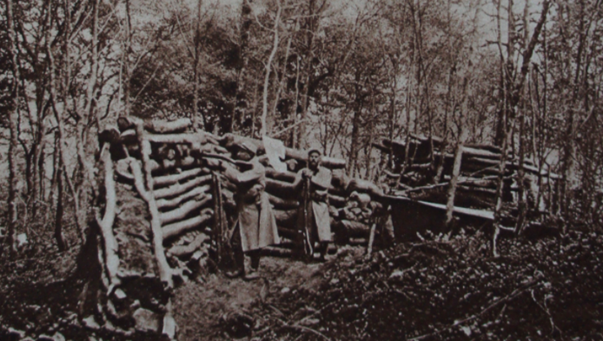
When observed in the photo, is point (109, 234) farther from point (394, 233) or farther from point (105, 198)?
point (394, 233)

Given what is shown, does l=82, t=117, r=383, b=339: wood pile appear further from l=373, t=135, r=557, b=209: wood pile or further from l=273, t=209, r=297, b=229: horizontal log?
l=373, t=135, r=557, b=209: wood pile

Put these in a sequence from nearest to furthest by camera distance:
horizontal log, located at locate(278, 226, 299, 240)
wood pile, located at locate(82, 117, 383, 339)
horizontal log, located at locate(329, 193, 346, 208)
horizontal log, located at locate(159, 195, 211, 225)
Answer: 1. wood pile, located at locate(82, 117, 383, 339)
2. horizontal log, located at locate(159, 195, 211, 225)
3. horizontal log, located at locate(278, 226, 299, 240)
4. horizontal log, located at locate(329, 193, 346, 208)

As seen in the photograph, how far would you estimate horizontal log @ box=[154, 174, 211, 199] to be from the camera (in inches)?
266

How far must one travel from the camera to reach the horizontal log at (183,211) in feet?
21.8

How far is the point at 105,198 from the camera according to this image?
223 inches

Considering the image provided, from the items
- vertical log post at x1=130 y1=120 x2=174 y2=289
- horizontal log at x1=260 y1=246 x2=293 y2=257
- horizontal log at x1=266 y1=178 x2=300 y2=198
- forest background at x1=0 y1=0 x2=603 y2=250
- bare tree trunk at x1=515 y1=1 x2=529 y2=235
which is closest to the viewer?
vertical log post at x1=130 y1=120 x2=174 y2=289

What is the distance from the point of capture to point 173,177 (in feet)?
23.3

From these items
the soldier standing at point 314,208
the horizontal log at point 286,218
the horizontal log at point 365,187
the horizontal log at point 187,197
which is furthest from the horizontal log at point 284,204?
the horizontal log at point 187,197

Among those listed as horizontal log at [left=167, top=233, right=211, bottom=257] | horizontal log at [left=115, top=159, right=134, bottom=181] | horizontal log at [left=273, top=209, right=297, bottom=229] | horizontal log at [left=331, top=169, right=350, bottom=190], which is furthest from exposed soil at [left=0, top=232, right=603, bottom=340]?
horizontal log at [left=331, top=169, right=350, bottom=190]

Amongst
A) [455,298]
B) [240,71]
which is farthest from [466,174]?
[240,71]

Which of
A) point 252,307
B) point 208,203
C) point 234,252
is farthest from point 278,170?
point 252,307

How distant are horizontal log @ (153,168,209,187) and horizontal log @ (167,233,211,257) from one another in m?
1.02

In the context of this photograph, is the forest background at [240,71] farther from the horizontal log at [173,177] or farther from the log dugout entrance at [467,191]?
the horizontal log at [173,177]

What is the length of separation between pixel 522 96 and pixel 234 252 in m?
5.16
